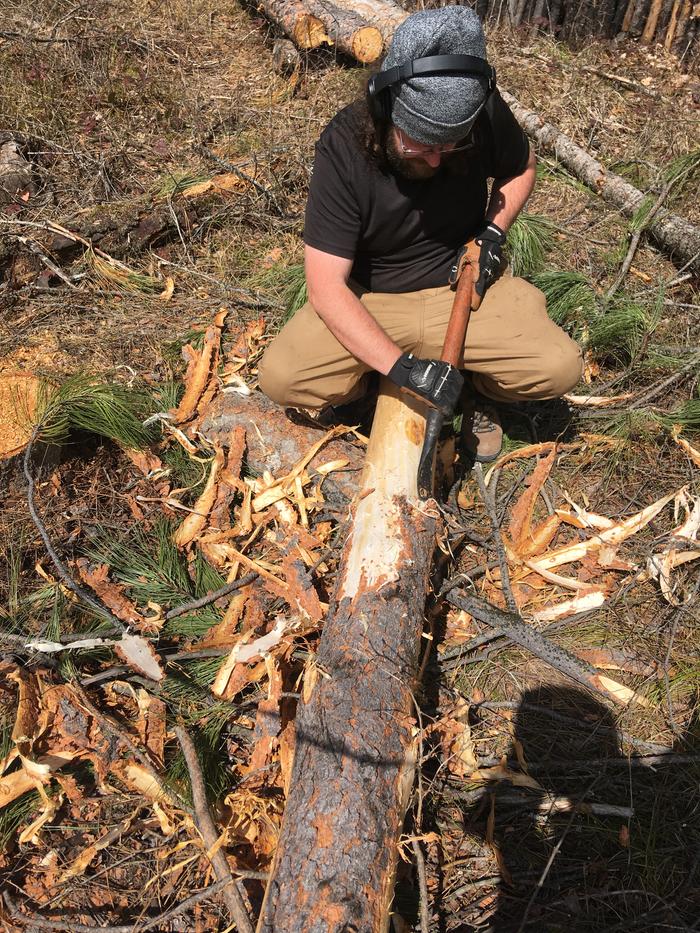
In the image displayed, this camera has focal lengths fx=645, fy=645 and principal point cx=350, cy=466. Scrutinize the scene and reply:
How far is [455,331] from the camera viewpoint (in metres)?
2.39

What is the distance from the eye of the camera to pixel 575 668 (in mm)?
2150

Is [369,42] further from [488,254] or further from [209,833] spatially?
[209,833]

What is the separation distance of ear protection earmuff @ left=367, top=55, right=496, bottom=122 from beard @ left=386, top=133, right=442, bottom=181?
18cm

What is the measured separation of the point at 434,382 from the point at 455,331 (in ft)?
0.92

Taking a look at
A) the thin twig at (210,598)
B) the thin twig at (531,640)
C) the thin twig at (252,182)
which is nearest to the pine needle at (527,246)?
the thin twig at (252,182)

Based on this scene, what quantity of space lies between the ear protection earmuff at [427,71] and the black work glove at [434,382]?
813 millimetres

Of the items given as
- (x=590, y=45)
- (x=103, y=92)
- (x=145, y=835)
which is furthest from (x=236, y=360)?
(x=590, y=45)

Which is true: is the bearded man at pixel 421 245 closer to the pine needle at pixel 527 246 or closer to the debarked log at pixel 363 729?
the debarked log at pixel 363 729

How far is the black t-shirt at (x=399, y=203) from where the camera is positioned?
7.15 ft

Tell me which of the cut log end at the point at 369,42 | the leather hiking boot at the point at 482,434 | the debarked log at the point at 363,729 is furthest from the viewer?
the cut log end at the point at 369,42

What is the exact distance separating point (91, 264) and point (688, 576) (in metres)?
3.27

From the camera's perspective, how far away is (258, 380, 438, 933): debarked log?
1.51m

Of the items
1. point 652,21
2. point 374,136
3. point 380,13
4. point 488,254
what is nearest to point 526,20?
point 652,21

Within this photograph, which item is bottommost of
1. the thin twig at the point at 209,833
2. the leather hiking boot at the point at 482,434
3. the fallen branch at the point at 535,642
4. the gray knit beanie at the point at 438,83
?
the thin twig at the point at 209,833
